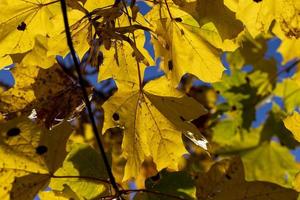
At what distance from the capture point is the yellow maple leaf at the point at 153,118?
1.84 metres

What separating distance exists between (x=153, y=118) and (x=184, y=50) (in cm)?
27

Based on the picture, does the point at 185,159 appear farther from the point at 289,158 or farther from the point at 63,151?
the point at 63,151

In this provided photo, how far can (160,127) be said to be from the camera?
6.19 ft

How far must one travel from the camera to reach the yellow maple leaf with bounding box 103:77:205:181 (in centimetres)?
184

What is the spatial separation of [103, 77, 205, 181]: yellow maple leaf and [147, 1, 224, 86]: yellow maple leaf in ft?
0.24

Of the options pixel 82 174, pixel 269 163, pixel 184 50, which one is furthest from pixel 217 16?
pixel 269 163

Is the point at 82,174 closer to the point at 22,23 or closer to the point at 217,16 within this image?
the point at 22,23

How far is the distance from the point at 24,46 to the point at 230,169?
0.83 meters

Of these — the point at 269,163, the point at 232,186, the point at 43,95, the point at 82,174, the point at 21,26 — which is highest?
the point at 21,26

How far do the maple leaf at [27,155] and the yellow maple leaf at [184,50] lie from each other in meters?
0.50

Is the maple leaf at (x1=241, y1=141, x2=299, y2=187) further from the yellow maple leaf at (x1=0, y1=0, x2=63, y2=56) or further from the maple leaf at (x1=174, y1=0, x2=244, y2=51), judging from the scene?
the yellow maple leaf at (x1=0, y1=0, x2=63, y2=56)

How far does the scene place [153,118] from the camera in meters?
1.90

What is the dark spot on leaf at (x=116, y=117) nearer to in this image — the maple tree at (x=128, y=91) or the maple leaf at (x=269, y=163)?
the maple tree at (x=128, y=91)

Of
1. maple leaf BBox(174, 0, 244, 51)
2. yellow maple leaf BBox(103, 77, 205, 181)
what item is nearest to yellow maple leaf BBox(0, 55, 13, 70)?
yellow maple leaf BBox(103, 77, 205, 181)
